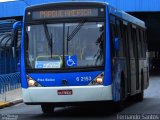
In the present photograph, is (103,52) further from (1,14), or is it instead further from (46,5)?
(1,14)

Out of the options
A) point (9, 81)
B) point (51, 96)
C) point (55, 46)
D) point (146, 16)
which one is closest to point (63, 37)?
point (55, 46)

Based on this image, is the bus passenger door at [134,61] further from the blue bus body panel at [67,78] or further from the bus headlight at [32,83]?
the bus headlight at [32,83]

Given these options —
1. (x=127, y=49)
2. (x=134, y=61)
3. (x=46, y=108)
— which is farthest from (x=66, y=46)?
(x=134, y=61)

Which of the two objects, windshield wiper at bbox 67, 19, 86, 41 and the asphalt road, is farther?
windshield wiper at bbox 67, 19, 86, 41

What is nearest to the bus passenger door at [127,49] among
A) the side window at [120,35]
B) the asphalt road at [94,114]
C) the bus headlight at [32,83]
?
the side window at [120,35]

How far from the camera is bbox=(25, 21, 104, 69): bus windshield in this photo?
48.6 feet

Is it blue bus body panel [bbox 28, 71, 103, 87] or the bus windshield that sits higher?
the bus windshield

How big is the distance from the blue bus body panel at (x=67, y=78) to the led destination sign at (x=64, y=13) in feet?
5.15

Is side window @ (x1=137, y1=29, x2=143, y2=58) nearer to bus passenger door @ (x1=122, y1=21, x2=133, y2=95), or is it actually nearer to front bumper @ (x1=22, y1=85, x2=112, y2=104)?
bus passenger door @ (x1=122, y1=21, x2=133, y2=95)

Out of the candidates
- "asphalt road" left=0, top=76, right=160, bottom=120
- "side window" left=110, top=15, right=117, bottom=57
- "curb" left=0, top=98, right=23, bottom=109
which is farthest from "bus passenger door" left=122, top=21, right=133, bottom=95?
"curb" left=0, top=98, right=23, bottom=109

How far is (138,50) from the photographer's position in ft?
65.9

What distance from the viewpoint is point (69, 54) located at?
14852 millimetres

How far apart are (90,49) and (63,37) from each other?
783mm

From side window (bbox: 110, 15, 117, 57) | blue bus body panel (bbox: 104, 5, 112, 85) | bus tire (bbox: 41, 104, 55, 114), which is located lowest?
bus tire (bbox: 41, 104, 55, 114)
